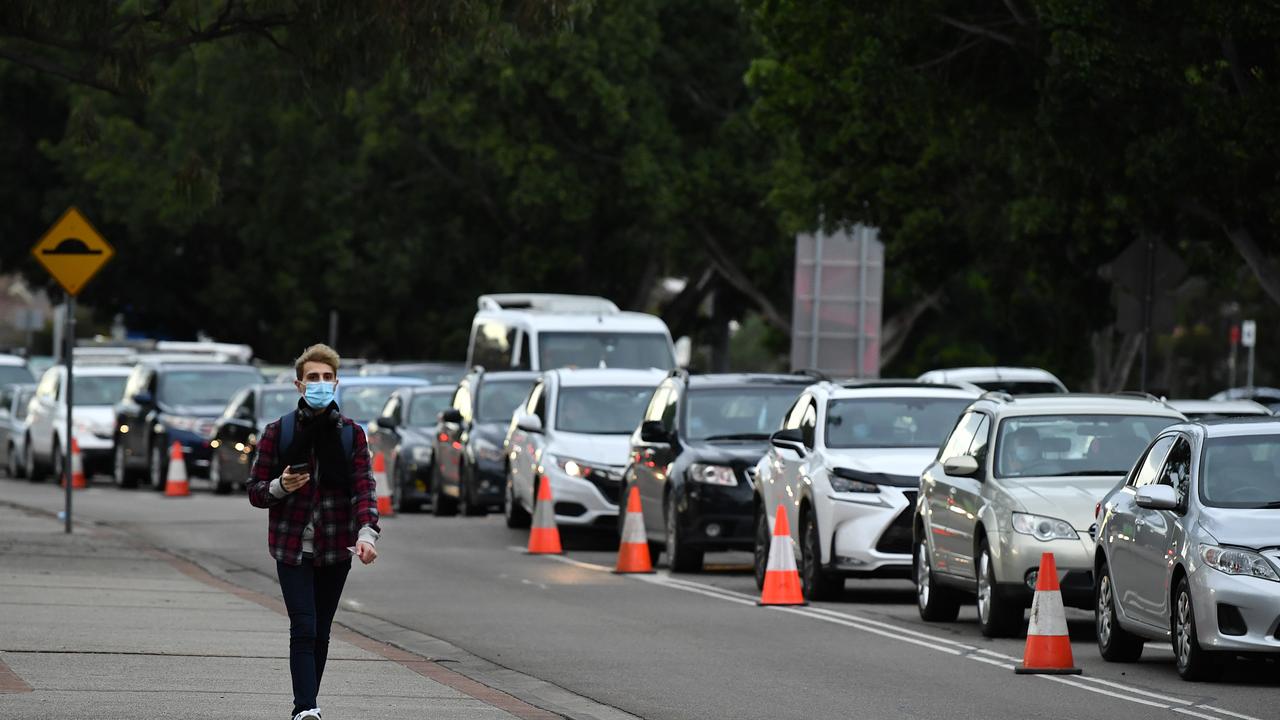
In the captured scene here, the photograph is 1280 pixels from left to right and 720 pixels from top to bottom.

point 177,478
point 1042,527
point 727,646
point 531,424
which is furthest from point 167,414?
point 1042,527

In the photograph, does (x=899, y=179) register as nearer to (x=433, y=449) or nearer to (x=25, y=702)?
(x=433, y=449)

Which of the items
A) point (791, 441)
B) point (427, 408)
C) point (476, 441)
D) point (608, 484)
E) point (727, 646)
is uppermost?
point (427, 408)

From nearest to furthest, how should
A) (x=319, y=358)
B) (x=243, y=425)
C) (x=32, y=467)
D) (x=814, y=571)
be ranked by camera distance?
(x=319, y=358), (x=814, y=571), (x=243, y=425), (x=32, y=467)

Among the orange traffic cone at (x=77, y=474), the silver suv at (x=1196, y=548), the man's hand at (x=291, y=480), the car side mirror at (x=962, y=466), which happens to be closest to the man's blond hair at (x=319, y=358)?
the man's hand at (x=291, y=480)

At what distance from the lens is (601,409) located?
2731 centimetres

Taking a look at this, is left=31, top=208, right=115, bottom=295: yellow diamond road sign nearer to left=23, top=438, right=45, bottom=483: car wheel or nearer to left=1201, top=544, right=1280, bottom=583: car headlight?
left=1201, top=544, right=1280, bottom=583: car headlight

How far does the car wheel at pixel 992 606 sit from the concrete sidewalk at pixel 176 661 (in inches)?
149

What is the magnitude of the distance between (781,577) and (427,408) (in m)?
16.3

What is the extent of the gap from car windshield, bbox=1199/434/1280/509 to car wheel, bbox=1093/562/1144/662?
1153 mm

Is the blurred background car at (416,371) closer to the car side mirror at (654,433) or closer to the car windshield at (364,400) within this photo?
the car windshield at (364,400)

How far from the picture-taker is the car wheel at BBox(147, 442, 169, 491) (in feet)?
126

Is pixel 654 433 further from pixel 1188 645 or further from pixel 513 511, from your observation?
pixel 1188 645

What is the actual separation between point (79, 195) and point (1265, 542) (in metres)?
58.4

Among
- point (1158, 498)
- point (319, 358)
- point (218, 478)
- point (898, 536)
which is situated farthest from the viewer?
point (218, 478)
